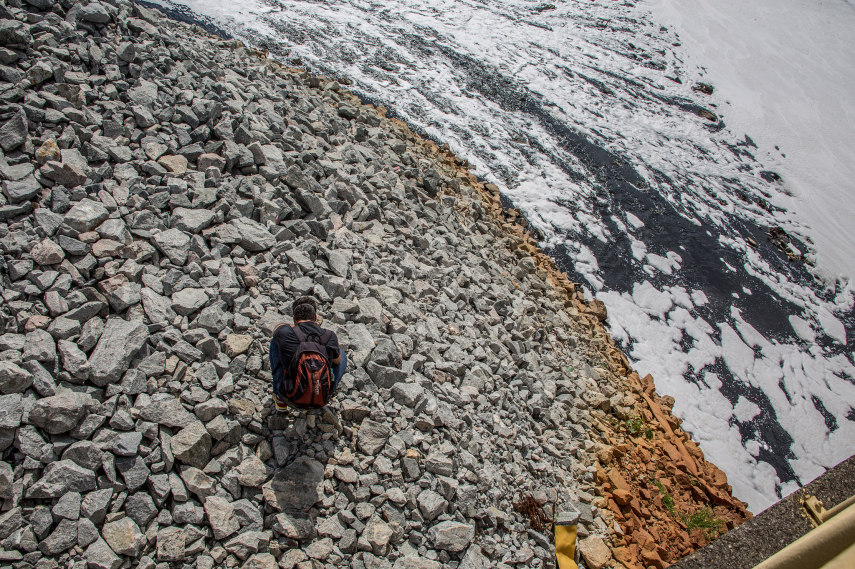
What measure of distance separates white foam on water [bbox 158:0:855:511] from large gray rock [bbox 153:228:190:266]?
7.96 metres

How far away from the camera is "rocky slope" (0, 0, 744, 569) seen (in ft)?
12.5

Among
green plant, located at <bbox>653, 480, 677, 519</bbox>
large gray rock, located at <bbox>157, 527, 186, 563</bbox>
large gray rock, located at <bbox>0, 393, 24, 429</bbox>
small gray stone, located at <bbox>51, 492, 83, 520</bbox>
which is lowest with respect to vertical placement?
small gray stone, located at <bbox>51, 492, 83, 520</bbox>

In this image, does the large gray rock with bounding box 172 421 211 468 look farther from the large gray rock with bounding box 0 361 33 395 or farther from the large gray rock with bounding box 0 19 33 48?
Answer: the large gray rock with bounding box 0 19 33 48

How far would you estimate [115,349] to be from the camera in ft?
14.1

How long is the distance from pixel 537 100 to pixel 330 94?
7383 millimetres

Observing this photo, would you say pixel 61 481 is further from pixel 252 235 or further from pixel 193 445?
pixel 252 235

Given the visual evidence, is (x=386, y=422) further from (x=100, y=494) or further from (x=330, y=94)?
(x=330, y=94)

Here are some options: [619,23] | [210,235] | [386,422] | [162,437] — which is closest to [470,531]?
[386,422]

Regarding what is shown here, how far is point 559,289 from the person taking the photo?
9.54m

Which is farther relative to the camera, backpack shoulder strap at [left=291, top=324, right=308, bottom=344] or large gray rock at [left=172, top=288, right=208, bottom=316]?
large gray rock at [left=172, top=288, right=208, bottom=316]

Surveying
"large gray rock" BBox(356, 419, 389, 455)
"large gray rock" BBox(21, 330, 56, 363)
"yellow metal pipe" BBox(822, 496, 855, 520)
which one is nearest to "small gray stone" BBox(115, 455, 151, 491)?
"large gray rock" BBox(21, 330, 56, 363)

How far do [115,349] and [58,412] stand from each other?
700 mm

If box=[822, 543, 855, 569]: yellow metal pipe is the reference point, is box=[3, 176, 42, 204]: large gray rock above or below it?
below

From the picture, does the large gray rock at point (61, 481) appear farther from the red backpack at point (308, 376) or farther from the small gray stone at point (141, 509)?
the red backpack at point (308, 376)
